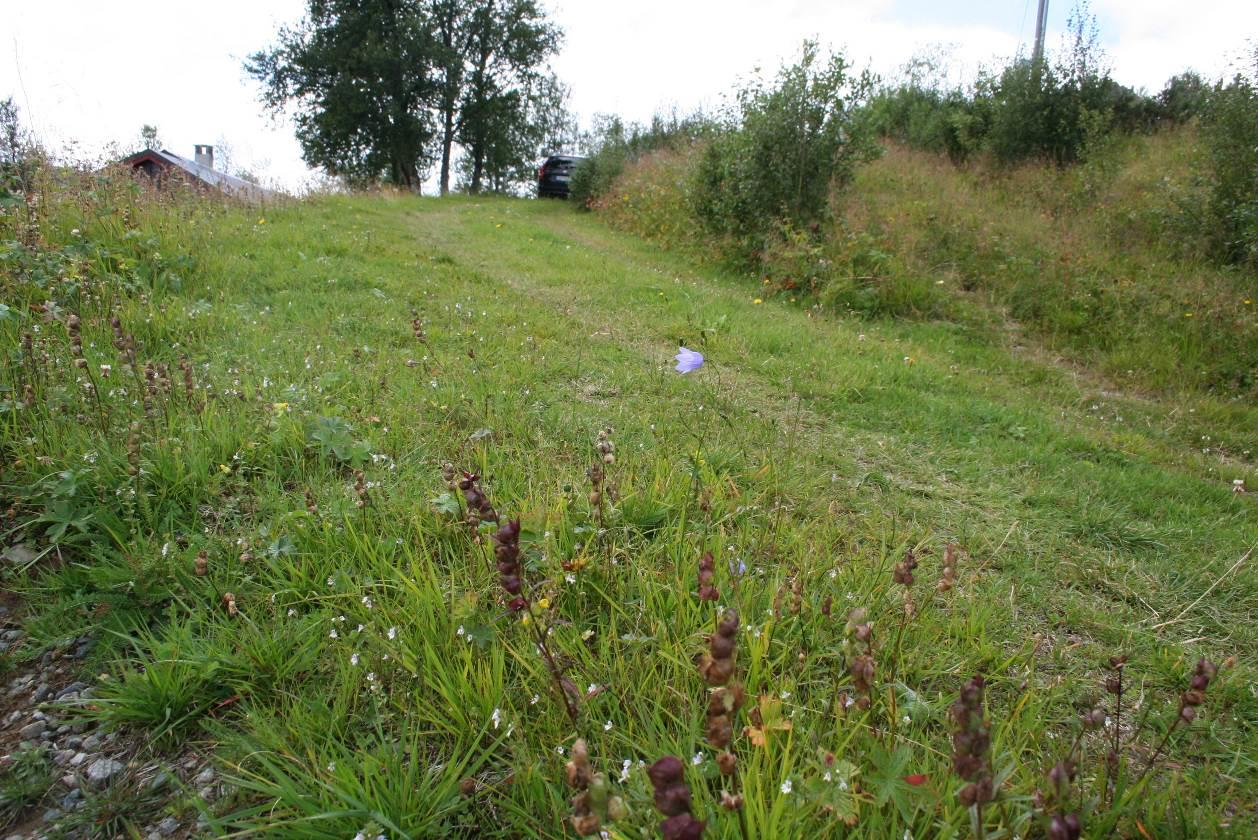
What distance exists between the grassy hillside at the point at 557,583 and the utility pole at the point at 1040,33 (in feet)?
37.5

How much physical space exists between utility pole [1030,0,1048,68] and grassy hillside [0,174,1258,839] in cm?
1144

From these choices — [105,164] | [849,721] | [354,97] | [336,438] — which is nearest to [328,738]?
[849,721]

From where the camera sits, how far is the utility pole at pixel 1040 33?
493 inches

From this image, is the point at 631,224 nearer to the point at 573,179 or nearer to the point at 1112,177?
the point at 573,179

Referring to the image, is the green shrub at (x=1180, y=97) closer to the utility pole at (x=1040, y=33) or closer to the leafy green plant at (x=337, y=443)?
the utility pole at (x=1040, y=33)

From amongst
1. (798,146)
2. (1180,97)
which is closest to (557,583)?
(798,146)

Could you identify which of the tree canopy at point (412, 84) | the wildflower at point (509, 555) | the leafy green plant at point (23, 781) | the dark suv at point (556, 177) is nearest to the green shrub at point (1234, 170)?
the wildflower at point (509, 555)

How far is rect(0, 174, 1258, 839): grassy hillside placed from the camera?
1.40 metres

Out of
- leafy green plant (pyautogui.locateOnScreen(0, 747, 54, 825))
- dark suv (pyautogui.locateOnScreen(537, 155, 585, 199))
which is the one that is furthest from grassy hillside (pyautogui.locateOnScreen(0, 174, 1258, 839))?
dark suv (pyautogui.locateOnScreen(537, 155, 585, 199))

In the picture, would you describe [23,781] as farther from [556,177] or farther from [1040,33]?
[556,177]

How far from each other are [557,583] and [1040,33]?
1765 cm

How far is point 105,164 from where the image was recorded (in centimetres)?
658

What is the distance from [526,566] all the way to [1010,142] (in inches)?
561

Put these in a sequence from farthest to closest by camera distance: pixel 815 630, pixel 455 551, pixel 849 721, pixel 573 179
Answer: pixel 573 179 < pixel 455 551 < pixel 815 630 < pixel 849 721
